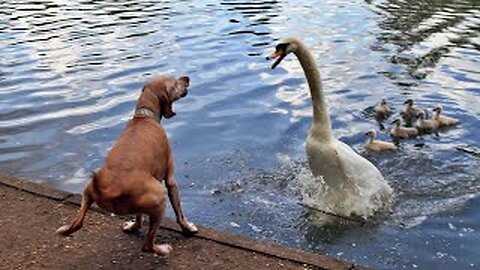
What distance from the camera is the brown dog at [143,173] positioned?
16.8ft

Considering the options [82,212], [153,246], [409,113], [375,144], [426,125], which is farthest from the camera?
[409,113]

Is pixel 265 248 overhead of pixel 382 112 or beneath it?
overhead

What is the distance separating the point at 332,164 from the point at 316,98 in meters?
0.72

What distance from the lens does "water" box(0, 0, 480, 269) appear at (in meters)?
7.73

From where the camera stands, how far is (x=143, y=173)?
5.24 metres

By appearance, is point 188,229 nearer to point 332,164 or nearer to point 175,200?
A: point 175,200

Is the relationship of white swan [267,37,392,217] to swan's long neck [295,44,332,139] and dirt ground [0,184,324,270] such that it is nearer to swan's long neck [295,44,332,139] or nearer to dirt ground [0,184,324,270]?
swan's long neck [295,44,332,139]

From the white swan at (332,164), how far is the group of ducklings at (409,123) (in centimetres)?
212

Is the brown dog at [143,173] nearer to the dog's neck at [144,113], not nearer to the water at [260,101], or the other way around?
the dog's neck at [144,113]

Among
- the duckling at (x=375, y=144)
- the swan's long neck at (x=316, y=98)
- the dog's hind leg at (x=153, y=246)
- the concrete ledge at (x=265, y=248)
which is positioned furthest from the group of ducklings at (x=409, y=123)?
the dog's hind leg at (x=153, y=246)

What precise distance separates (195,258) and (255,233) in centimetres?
185

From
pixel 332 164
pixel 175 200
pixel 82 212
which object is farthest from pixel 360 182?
pixel 82 212

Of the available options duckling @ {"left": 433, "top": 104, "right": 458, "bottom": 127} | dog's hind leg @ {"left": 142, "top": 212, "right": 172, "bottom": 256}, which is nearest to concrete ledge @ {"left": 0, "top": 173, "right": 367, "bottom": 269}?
dog's hind leg @ {"left": 142, "top": 212, "right": 172, "bottom": 256}

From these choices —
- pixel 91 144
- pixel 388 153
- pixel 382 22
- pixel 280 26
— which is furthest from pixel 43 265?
pixel 382 22
